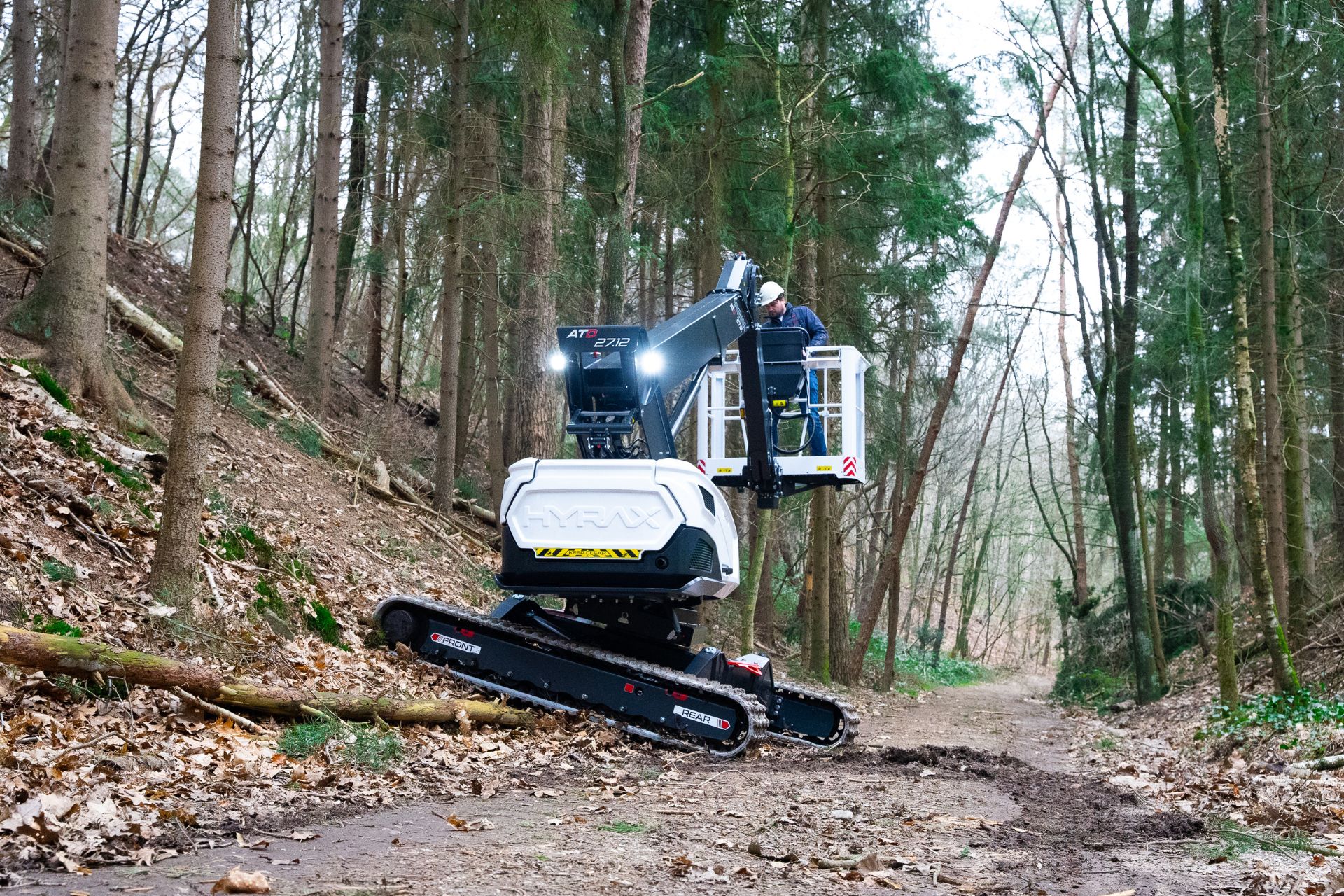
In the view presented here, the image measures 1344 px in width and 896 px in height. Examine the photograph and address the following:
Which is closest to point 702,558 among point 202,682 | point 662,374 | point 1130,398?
point 662,374

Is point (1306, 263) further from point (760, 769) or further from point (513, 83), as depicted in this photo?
point (760, 769)

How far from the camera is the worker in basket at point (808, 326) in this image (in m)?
9.76

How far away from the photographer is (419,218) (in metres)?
16.3

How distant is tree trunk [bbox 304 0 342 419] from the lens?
1526 cm

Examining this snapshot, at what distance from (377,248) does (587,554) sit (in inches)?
426

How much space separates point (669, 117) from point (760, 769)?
11544mm

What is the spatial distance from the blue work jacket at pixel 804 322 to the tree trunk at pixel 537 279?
2974 millimetres

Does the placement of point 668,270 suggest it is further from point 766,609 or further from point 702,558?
point 702,558

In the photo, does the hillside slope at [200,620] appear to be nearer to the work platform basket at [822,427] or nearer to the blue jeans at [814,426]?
the work platform basket at [822,427]

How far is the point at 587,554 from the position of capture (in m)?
8.29

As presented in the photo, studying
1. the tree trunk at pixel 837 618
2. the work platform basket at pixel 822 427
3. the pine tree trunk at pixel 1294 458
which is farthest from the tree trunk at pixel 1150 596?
the work platform basket at pixel 822 427

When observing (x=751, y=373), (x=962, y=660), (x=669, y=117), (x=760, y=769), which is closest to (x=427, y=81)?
(x=669, y=117)

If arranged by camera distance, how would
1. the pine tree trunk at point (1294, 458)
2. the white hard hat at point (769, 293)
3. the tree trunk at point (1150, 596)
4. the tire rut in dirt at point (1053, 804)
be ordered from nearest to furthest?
the tire rut in dirt at point (1053, 804), the white hard hat at point (769, 293), the pine tree trunk at point (1294, 458), the tree trunk at point (1150, 596)

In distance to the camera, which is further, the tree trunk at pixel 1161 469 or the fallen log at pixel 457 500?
the tree trunk at pixel 1161 469
